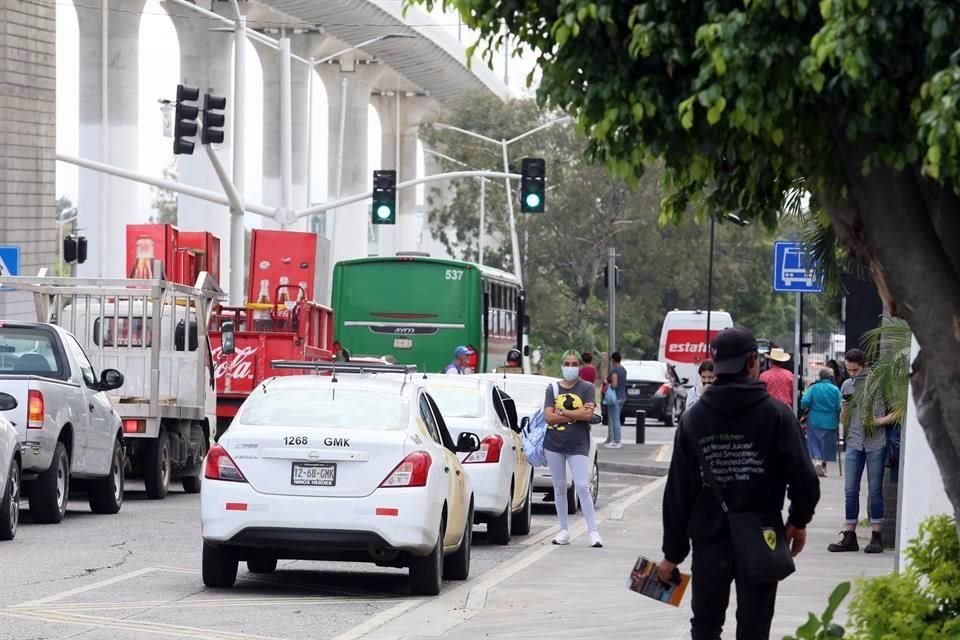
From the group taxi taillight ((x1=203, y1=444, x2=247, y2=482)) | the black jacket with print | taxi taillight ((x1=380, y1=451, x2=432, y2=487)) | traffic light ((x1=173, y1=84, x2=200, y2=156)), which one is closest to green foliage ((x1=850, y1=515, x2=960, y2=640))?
the black jacket with print

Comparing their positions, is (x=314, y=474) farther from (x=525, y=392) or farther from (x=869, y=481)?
(x=525, y=392)

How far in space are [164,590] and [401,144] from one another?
250 ft

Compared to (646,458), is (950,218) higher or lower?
higher

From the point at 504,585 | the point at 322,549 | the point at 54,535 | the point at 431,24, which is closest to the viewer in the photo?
the point at 322,549

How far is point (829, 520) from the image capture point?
21656mm

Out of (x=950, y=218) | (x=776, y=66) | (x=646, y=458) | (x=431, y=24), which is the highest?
(x=431, y=24)

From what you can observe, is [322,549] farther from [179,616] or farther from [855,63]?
[855,63]

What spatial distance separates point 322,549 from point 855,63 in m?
7.99

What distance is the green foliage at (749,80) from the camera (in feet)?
18.4

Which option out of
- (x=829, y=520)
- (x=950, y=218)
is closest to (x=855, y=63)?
(x=950, y=218)

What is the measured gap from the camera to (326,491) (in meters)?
12.9

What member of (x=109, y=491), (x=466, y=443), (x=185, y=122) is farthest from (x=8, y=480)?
(x=185, y=122)

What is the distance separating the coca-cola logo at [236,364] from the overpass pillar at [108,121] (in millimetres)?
28281

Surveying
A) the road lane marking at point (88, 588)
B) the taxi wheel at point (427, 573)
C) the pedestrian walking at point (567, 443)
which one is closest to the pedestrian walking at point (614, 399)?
the pedestrian walking at point (567, 443)
